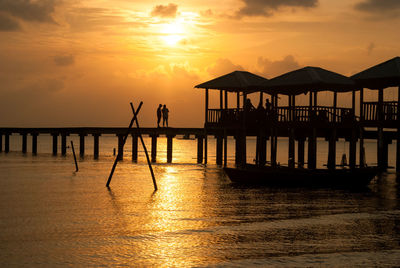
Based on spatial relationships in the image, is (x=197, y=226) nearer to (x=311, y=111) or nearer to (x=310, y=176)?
(x=310, y=176)

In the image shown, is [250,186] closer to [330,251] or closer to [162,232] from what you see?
[162,232]

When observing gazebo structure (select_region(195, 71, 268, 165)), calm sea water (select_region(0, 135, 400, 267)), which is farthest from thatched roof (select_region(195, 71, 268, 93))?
calm sea water (select_region(0, 135, 400, 267))

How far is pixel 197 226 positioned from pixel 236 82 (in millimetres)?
20366

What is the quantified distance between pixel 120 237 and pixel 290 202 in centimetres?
918

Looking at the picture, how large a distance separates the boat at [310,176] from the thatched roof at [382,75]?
6038 millimetres

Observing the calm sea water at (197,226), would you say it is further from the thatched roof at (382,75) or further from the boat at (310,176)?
the thatched roof at (382,75)

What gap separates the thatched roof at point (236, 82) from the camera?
35.7 metres

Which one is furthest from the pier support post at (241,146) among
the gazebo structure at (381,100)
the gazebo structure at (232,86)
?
the gazebo structure at (381,100)

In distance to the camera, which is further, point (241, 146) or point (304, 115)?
point (241, 146)

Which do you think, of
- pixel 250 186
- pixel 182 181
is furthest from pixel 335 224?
pixel 182 181

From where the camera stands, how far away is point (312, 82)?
28.3m

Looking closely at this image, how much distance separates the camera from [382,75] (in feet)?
101

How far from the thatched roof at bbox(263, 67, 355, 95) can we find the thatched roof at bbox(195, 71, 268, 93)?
468 cm

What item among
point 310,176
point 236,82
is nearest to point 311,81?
point 310,176
